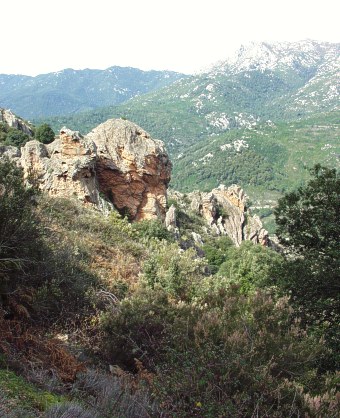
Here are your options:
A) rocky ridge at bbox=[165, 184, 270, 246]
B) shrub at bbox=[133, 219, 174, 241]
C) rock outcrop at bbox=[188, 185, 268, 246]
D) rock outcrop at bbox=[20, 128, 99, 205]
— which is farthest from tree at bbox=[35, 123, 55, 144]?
shrub at bbox=[133, 219, 174, 241]

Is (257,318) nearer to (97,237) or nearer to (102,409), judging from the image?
(102,409)

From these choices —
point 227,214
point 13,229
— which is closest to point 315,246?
point 13,229

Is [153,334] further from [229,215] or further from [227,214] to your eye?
[229,215]

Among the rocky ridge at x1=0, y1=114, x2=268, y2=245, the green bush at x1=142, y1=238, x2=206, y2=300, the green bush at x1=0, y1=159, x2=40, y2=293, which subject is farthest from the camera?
the rocky ridge at x1=0, y1=114, x2=268, y2=245

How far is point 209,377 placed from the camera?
168 inches

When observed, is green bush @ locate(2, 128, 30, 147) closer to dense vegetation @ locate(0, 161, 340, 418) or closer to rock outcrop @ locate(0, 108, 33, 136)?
rock outcrop @ locate(0, 108, 33, 136)

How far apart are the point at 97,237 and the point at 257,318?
8.01m

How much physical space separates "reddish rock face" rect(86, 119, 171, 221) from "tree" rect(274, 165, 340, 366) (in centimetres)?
1398

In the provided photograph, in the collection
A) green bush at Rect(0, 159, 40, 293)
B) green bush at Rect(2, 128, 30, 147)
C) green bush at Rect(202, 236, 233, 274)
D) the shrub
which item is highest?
green bush at Rect(2, 128, 30, 147)

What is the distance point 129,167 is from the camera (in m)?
22.6

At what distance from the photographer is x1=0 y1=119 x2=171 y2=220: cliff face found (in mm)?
19594

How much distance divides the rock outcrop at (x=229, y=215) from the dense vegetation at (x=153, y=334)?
33.7 meters

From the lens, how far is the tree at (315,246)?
326 inches

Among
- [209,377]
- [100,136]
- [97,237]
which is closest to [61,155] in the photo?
[100,136]
